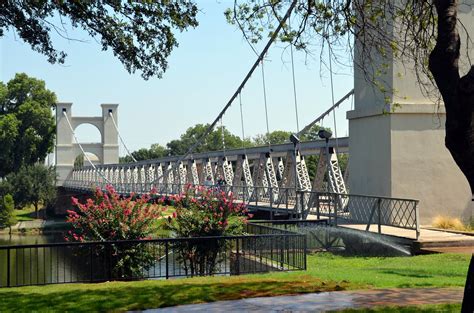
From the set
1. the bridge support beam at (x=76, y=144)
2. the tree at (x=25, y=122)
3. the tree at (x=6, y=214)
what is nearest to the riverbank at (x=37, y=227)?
the tree at (x=6, y=214)

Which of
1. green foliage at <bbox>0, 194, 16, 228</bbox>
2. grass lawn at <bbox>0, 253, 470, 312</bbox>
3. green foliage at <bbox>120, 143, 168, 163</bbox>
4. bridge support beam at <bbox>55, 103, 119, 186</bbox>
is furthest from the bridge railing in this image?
green foliage at <bbox>120, 143, 168, 163</bbox>

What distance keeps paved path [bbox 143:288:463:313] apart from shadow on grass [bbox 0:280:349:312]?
0.38 metres

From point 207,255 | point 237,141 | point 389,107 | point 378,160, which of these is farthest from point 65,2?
point 237,141

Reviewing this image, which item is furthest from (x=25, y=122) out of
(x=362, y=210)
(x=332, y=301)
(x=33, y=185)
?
(x=332, y=301)

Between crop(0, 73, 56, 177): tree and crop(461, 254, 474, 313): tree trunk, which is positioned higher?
crop(0, 73, 56, 177): tree

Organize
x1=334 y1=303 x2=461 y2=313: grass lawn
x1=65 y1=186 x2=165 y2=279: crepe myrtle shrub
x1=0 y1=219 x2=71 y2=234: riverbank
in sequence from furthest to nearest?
x1=0 y1=219 x2=71 y2=234: riverbank → x1=65 y1=186 x2=165 y2=279: crepe myrtle shrub → x1=334 y1=303 x2=461 y2=313: grass lawn

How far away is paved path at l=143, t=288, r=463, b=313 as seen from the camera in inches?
336

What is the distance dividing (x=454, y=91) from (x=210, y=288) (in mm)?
5012

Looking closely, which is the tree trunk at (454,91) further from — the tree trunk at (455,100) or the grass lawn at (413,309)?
the grass lawn at (413,309)

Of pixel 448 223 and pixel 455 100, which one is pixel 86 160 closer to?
pixel 448 223

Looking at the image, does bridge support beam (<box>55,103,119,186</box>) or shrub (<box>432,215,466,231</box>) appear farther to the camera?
bridge support beam (<box>55,103,119,186</box>)

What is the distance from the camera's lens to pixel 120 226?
15.4 metres

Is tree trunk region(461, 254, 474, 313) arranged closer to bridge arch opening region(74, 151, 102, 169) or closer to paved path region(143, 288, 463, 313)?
paved path region(143, 288, 463, 313)

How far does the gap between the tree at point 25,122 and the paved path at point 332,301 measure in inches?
2854
